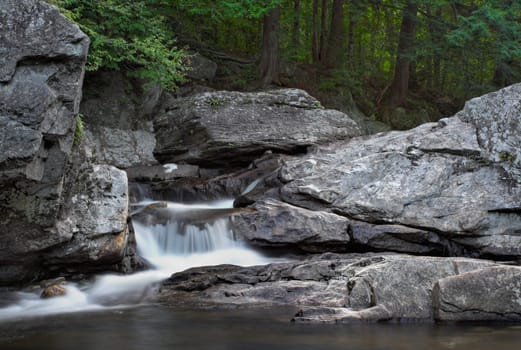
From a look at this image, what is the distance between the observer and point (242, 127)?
15141mm

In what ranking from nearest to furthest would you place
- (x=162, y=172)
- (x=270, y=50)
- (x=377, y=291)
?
1. (x=377, y=291)
2. (x=162, y=172)
3. (x=270, y=50)

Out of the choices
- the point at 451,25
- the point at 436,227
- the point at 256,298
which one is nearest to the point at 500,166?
the point at 436,227

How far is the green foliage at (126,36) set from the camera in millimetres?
14664

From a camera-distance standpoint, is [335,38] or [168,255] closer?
[168,255]

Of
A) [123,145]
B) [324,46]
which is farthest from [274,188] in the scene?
[324,46]

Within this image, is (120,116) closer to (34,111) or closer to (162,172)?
(162,172)

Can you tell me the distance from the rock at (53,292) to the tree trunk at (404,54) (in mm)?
14198

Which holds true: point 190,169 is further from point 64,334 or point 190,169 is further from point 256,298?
point 64,334

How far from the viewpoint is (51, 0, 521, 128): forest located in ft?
50.4

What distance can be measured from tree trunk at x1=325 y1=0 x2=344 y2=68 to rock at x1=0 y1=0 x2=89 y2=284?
15898 millimetres

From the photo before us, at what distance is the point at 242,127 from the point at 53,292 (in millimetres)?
7777

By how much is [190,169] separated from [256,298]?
7.57 meters

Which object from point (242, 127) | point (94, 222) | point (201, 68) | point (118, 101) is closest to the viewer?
point (94, 222)

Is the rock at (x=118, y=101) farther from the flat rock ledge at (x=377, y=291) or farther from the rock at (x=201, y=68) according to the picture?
the flat rock ledge at (x=377, y=291)
